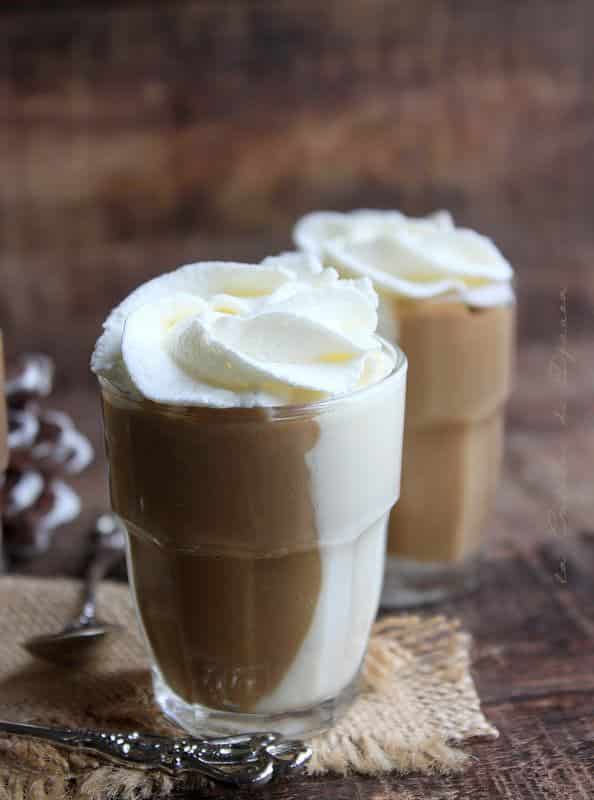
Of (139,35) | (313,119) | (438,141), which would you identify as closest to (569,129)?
(438,141)

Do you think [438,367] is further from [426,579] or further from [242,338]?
[242,338]

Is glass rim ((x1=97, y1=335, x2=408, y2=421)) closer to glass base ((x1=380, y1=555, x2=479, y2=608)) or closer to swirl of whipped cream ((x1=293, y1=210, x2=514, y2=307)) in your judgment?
swirl of whipped cream ((x1=293, y1=210, x2=514, y2=307))

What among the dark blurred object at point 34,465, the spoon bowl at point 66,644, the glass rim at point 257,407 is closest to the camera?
the glass rim at point 257,407

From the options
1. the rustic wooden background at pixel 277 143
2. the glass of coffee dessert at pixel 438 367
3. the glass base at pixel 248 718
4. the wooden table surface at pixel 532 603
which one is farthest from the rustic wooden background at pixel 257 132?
the glass base at pixel 248 718

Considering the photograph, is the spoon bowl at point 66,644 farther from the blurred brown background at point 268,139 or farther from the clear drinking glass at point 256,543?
the blurred brown background at point 268,139

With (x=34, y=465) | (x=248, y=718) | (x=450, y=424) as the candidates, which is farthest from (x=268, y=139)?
(x=248, y=718)

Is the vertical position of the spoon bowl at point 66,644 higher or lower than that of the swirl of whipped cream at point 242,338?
lower

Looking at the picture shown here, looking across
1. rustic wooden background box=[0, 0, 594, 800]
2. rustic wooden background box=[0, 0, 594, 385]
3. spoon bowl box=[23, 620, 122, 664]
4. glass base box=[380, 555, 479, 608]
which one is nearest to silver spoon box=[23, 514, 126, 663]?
spoon bowl box=[23, 620, 122, 664]
